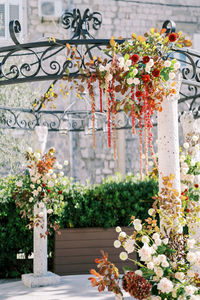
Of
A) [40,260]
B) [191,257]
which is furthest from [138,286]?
[40,260]

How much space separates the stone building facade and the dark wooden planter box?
187 inches

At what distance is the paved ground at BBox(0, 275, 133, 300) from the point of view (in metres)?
5.35

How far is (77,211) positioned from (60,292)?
73.3 inches

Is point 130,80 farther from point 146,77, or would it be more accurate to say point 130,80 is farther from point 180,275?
point 180,275

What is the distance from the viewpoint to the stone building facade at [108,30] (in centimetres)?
1198

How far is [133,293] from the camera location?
→ 3195mm

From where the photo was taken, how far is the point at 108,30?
41.7 feet

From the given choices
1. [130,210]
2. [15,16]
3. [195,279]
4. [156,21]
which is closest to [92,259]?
[130,210]

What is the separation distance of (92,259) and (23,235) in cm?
115

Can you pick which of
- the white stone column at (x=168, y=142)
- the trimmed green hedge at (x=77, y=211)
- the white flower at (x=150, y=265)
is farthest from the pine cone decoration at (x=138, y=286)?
the trimmed green hedge at (x=77, y=211)

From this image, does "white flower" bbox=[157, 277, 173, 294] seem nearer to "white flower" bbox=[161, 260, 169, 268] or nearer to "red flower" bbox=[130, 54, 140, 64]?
"white flower" bbox=[161, 260, 169, 268]

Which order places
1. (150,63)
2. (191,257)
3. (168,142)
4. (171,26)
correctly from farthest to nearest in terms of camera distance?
(171,26)
(168,142)
(150,63)
(191,257)

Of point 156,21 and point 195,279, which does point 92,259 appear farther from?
point 156,21

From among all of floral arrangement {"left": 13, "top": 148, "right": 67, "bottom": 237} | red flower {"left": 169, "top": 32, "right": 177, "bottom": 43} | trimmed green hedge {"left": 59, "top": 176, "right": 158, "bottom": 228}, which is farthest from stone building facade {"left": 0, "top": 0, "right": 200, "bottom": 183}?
red flower {"left": 169, "top": 32, "right": 177, "bottom": 43}
